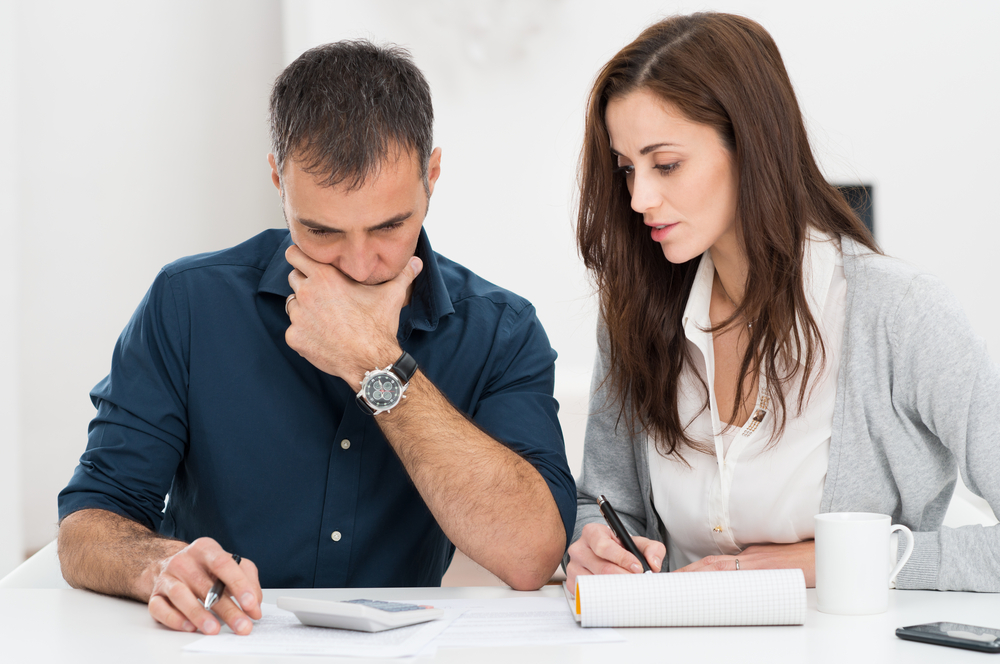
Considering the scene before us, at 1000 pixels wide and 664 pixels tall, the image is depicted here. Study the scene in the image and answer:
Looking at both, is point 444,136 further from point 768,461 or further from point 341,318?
point 768,461

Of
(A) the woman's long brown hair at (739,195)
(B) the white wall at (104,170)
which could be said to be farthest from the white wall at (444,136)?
(A) the woman's long brown hair at (739,195)

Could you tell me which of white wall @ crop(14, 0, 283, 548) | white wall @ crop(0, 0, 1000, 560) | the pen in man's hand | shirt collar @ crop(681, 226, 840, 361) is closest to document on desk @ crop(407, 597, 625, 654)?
the pen in man's hand

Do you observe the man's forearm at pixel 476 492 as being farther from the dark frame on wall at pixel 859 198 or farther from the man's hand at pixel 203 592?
the dark frame on wall at pixel 859 198

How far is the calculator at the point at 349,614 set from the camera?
0.87m

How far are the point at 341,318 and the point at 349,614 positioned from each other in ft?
1.61

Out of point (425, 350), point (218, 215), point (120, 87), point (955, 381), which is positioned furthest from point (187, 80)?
point (955, 381)

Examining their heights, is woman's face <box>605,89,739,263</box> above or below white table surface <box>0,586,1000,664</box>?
above

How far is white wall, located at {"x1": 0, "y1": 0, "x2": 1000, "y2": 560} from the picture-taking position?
10.0ft

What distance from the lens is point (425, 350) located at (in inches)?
55.2

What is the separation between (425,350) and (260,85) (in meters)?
2.52

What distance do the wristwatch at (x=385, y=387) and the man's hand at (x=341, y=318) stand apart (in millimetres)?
21

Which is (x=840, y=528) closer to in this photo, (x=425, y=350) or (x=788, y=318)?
(x=788, y=318)

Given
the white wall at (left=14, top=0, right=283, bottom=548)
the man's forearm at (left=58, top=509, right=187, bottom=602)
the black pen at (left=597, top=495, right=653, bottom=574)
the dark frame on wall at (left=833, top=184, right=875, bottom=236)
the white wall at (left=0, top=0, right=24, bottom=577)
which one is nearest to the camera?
the man's forearm at (left=58, top=509, right=187, bottom=602)

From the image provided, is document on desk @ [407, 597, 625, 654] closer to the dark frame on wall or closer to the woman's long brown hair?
the woman's long brown hair
